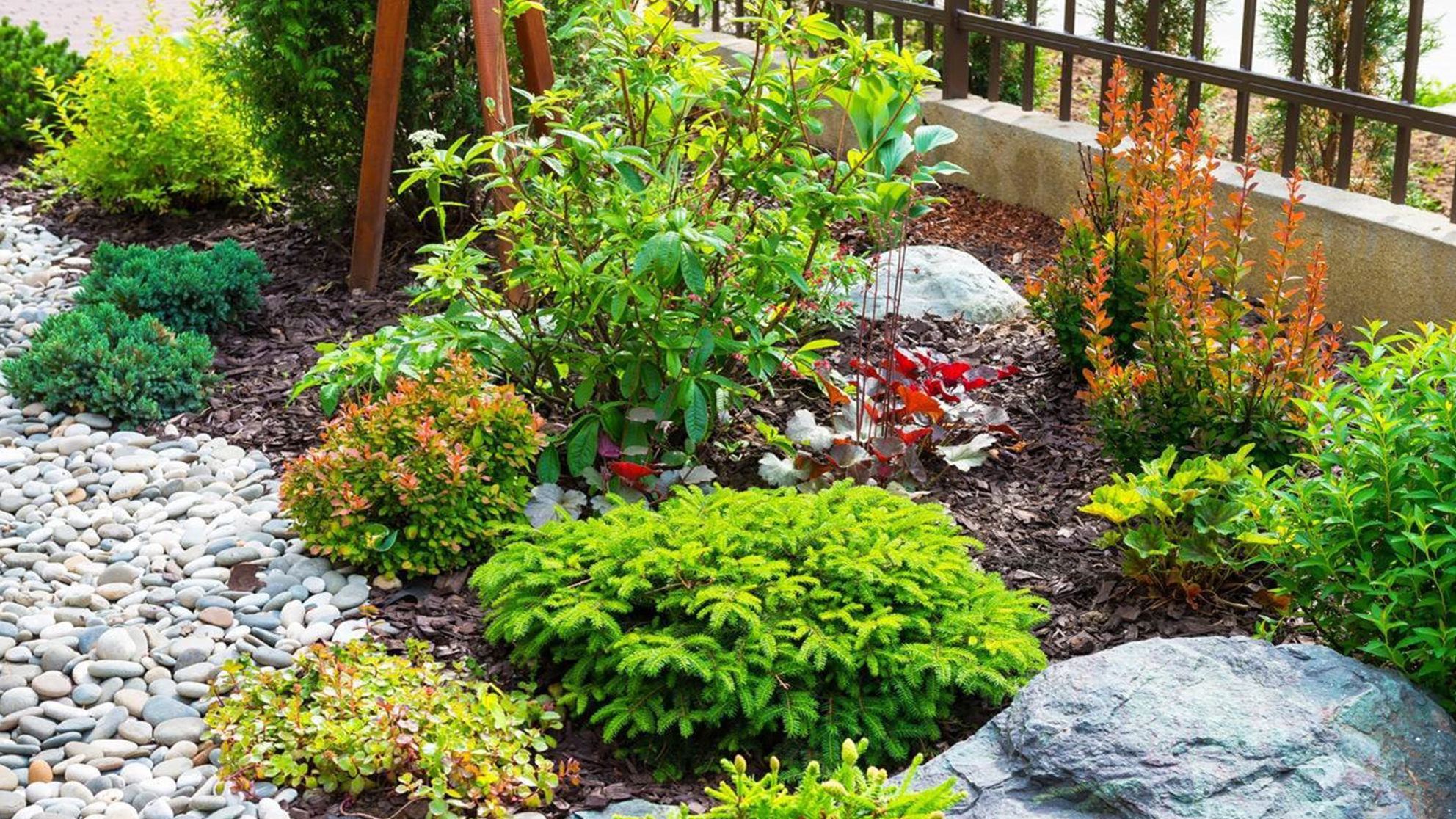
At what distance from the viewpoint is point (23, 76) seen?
26.1 feet

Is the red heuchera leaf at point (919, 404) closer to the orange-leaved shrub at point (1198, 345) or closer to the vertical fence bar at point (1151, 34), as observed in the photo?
the orange-leaved shrub at point (1198, 345)

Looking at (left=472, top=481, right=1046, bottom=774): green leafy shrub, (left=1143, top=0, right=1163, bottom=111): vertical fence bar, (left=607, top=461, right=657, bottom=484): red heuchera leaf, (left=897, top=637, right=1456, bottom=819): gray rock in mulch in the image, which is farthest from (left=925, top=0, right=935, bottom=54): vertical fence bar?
(left=897, top=637, right=1456, bottom=819): gray rock in mulch

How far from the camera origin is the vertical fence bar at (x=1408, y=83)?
524cm

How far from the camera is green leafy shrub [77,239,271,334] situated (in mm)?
5531

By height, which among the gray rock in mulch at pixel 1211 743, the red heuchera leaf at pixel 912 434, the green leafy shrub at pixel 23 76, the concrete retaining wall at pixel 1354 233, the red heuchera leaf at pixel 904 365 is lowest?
the gray rock in mulch at pixel 1211 743

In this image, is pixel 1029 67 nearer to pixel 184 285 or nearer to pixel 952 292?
pixel 952 292

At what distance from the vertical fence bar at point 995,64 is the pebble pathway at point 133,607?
3.92 meters

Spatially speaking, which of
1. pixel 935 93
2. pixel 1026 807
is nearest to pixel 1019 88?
pixel 935 93

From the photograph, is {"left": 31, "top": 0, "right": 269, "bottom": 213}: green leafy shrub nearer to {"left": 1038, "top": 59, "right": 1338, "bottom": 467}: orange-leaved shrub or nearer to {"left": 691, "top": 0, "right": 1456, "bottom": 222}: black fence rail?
{"left": 691, "top": 0, "right": 1456, "bottom": 222}: black fence rail

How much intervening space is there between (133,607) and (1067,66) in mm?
4565

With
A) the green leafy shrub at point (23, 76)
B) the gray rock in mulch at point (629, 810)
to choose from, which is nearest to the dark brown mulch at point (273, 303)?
the green leafy shrub at point (23, 76)

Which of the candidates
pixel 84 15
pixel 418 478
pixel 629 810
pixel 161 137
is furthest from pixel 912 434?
pixel 84 15

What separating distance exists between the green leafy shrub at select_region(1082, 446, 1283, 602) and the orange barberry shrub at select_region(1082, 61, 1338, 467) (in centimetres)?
17

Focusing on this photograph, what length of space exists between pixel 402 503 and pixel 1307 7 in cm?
391
